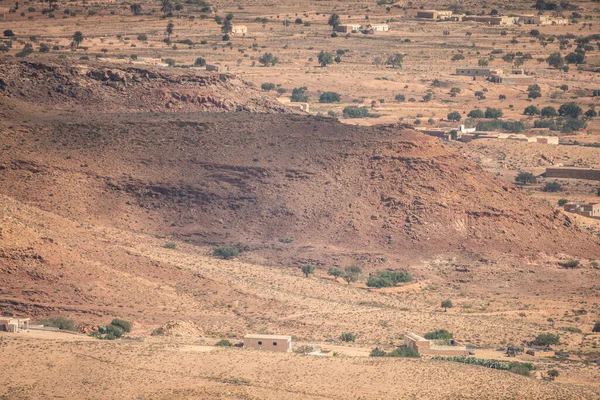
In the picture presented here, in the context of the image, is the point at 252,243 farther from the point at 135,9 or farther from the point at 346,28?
the point at 135,9

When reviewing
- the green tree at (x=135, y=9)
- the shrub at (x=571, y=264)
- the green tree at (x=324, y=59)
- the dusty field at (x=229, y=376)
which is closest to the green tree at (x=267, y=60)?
the green tree at (x=324, y=59)

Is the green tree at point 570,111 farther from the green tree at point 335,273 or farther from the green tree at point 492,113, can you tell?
the green tree at point 335,273

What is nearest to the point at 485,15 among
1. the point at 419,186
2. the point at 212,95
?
the point at 212,95

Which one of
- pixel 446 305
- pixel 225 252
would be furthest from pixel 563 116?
pixel 446 305

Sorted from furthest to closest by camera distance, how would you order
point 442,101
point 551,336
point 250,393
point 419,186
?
point 442,101, point 419,186, point 551,336, point 250,393

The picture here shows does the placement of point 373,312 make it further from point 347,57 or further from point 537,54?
point 537,54
